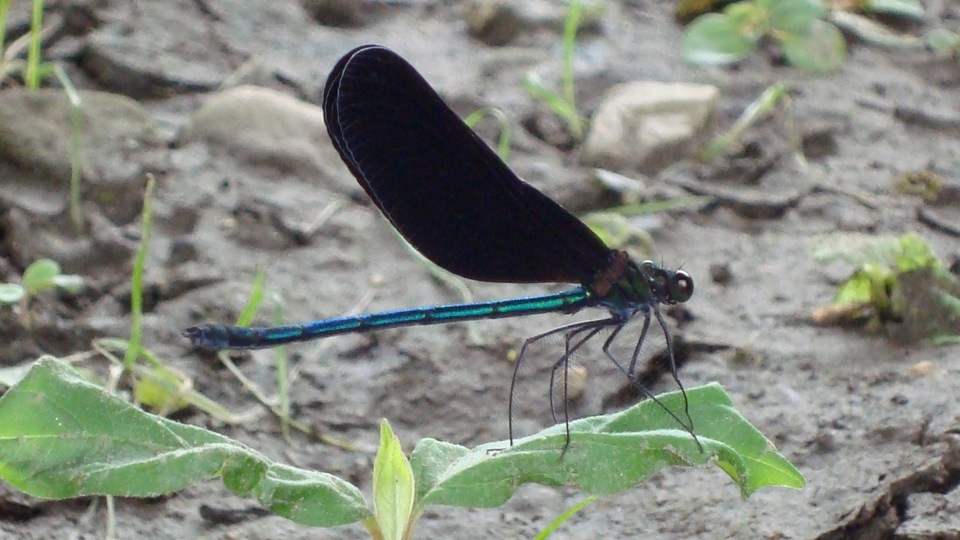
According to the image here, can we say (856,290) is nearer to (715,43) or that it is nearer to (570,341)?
(570,341)

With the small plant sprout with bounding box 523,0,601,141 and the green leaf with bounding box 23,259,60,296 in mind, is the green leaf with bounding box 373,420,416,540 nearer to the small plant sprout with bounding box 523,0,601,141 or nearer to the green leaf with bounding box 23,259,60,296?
the green leaf with bounding box 23,259,60,296

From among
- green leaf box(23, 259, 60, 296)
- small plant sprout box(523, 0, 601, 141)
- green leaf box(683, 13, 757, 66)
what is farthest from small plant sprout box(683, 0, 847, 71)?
green leaf box(23, 259, 60, 296)

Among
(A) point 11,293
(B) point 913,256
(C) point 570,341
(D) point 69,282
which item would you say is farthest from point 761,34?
(A) point 11,293

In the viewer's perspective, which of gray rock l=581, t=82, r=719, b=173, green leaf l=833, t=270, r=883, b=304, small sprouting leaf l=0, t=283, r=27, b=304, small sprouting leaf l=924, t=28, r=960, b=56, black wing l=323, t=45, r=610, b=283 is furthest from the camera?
small sprouting leaf l=924, t=28, r=960, b=56

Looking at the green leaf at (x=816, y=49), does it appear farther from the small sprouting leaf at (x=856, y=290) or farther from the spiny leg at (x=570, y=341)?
the spiny leg at (x=570, y=341)

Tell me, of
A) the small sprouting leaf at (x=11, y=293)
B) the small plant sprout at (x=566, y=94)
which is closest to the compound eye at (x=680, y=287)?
the small sprouting leaf at (x=11, y=293)

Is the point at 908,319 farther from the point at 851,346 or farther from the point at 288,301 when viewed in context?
the point at 288,301
